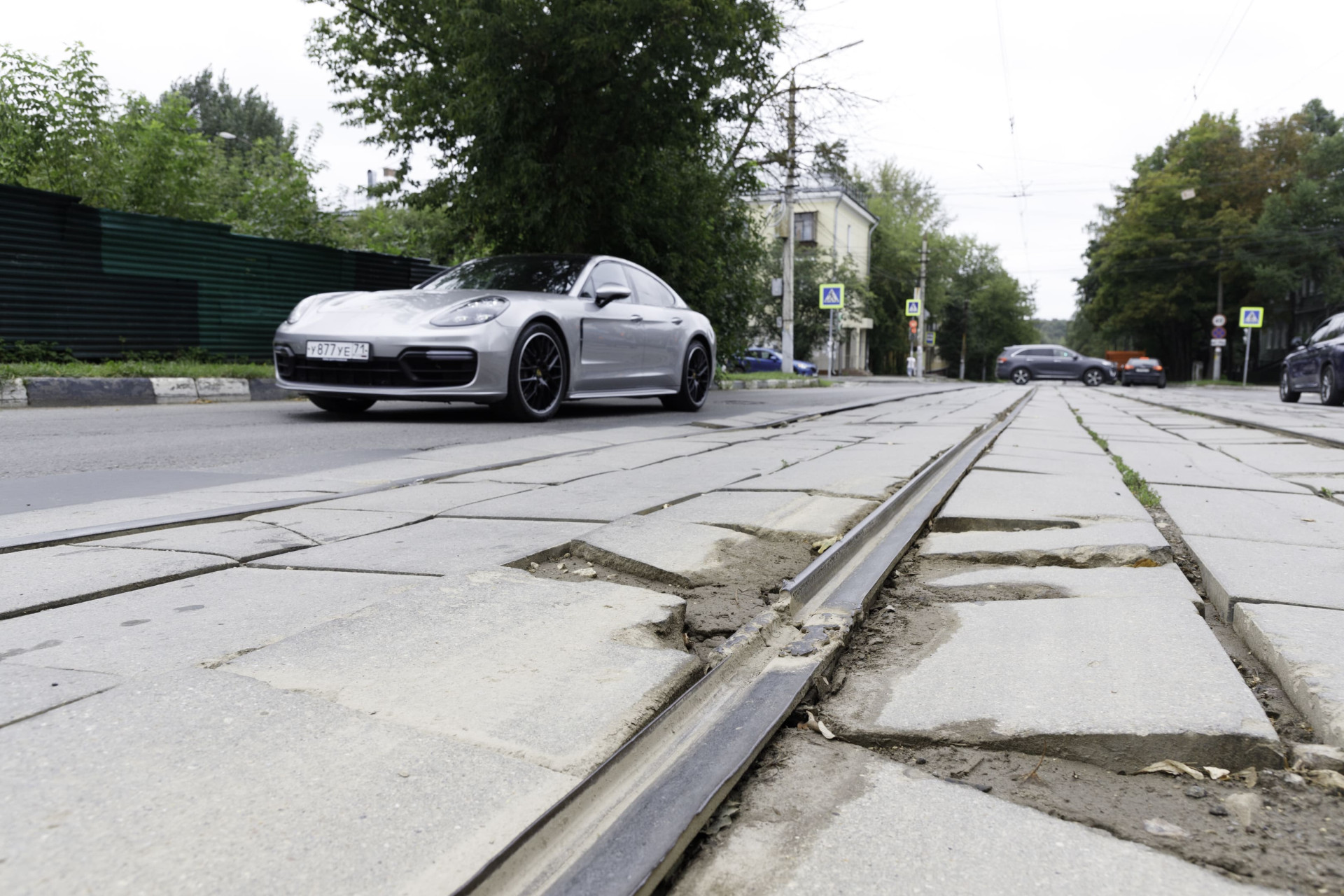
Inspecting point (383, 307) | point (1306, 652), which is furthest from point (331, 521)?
point (383, 307)

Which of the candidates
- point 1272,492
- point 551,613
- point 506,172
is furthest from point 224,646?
point 506,172

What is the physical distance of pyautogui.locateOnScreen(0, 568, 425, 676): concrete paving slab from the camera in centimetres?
168

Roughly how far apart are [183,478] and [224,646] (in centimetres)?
270

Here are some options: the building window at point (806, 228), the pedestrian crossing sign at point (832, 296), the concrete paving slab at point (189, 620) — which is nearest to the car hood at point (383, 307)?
the concrete paving slab at point (189, 620)

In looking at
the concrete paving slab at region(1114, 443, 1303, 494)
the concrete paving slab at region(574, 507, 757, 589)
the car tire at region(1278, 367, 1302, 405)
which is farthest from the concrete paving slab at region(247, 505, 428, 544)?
the car tire at region(1278, 367, 1302, 405)

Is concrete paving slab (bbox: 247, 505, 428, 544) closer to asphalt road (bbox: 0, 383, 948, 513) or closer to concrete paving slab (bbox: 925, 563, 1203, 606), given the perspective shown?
asphalt road (bbox: 0, 383, 948, 513)

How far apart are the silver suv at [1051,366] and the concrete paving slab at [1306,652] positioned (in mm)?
35918

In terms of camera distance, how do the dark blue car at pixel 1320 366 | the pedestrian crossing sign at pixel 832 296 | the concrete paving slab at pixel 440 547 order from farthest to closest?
the pedestrian crossing sign at pixel 832 296 < the dark blue car at pixel 1320 366 < the concrete paving slab at pixel 440 547

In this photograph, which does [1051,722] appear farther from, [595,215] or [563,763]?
[595,215]

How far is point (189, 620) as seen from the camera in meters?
1.94

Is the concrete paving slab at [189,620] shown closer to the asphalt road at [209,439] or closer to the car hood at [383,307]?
the asphalt road at [209,439]

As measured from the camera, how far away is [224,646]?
1754mm

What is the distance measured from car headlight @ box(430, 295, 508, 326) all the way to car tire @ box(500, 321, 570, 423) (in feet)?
0.84

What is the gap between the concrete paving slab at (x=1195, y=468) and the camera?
15.1ft
